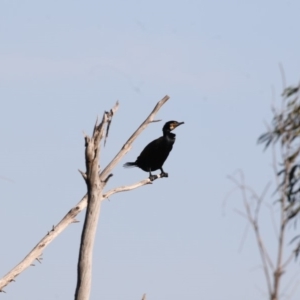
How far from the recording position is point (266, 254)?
4301mm

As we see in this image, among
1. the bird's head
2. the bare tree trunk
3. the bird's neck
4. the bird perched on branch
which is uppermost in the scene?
the bird's head

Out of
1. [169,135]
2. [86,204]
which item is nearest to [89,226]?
[86,204]

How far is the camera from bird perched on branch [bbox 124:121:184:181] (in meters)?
12.0

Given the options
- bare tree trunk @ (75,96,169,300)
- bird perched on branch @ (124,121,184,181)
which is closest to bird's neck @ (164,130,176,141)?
bird perched on branch @ (124,121,184,181)

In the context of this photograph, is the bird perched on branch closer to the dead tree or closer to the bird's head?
the bird's head

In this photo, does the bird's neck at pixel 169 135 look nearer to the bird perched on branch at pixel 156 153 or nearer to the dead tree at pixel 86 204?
the bird perched on branch at pixel 156 153

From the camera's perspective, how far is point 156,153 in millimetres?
12062

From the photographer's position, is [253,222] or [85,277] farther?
[85,277]

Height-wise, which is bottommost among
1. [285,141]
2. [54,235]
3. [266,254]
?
[266,254]

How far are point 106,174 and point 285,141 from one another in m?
3.44

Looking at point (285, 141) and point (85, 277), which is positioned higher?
point (85, 277)

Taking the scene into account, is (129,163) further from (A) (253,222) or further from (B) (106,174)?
(A) (253,222)

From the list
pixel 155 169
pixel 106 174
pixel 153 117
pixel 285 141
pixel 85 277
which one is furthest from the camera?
pixel 155 169

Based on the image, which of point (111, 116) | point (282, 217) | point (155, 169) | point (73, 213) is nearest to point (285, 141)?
point (282, 217)
